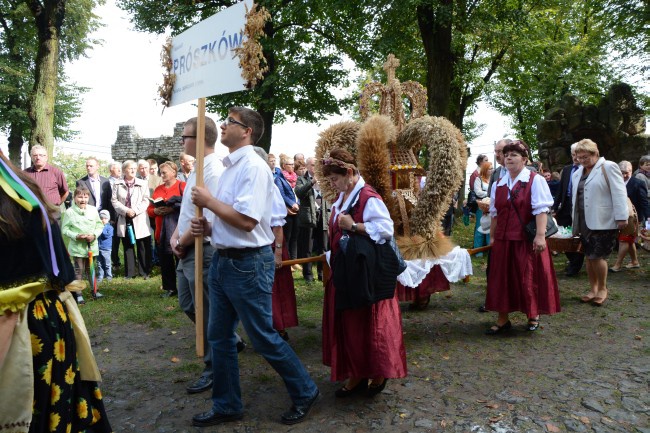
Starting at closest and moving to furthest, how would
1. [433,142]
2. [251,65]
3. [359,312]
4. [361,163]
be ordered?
[251,65] → [359,312] → [361,163] → [433,142]

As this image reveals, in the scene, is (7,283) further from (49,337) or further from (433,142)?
(433,142)

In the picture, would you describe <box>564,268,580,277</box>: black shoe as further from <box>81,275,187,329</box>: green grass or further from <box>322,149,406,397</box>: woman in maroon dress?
<box>81,275,187,329</box>: green grass

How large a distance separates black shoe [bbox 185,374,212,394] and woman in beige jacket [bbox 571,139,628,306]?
5.18m

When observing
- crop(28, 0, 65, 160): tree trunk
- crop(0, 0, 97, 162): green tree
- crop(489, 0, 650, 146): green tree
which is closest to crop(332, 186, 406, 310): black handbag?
crop(28, 0, 65, 160): tree trunk

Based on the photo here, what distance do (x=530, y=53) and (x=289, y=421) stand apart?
66.3 feet

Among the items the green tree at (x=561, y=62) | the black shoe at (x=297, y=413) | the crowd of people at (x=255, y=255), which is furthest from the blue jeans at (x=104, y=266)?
the green tree at (x=561, y=62)

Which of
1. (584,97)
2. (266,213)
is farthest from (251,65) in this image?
(584,97)

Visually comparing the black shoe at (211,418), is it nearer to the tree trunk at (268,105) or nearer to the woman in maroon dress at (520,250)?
the woman in maroon dress at (520,250)

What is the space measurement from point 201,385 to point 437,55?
1356 cm

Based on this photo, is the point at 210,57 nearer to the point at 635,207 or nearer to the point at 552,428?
the point at 552,428

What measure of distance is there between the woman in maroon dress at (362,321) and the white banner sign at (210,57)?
932 millimetres

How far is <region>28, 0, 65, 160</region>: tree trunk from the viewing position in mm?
14516

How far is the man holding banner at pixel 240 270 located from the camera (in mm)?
3188

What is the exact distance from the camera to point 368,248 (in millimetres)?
3613
